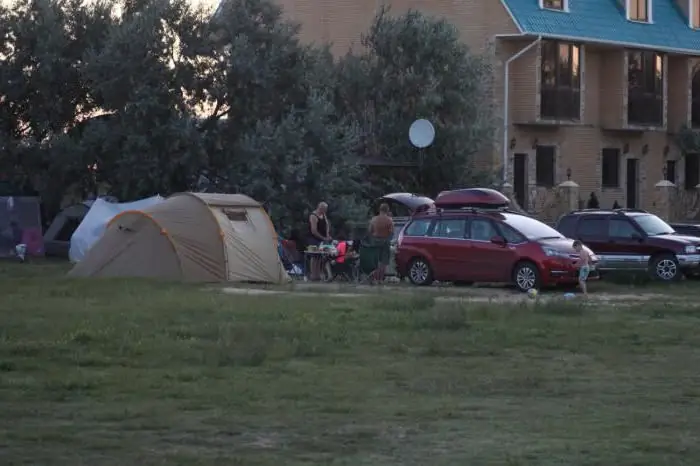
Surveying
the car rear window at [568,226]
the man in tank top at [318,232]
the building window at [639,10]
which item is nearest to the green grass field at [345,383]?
the man in tank top at [318,232]

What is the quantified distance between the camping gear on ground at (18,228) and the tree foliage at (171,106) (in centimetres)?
98

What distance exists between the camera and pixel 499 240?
26031 mm

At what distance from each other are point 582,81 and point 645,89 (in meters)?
3.59

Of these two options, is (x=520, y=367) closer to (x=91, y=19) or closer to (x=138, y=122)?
(x=138, y=122)

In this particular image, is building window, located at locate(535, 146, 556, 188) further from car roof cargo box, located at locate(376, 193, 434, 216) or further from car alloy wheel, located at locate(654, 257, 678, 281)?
car alloy wheel, located at locate(654, 257, 678, 281)

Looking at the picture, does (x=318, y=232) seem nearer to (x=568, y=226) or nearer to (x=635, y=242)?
(x=568, y=226)

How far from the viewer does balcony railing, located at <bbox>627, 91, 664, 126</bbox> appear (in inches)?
1876

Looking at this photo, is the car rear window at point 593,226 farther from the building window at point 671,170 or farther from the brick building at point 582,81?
the building window at point 671,170

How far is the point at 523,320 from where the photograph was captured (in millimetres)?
17953

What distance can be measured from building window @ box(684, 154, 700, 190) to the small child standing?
89.8 ft

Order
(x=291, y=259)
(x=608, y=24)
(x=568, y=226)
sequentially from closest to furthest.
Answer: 1. (x=568, y=226)
2. (x=291, y=259)
3. (x=608, y=24)

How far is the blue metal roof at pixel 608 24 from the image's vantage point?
141 ft

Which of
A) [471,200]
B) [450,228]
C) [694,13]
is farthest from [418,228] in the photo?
[694,13]

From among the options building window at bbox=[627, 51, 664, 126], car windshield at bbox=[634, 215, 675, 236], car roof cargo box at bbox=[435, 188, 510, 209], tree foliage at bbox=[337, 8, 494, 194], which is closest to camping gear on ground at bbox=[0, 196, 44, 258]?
tree foliage at bbox=[337, 8, 494, 194]
